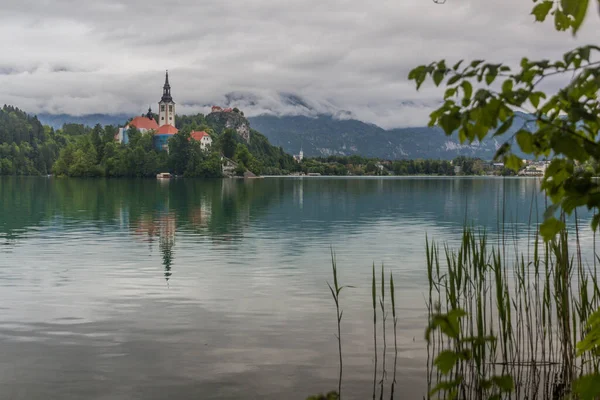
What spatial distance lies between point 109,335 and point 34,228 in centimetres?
2366

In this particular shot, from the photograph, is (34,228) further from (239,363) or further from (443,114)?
(443,114)

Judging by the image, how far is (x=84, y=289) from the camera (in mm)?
16375

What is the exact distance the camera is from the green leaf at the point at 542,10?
348 cm

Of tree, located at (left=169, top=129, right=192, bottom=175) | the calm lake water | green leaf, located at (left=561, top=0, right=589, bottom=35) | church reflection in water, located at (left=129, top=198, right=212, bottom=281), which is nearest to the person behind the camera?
green leaf, located at (left=561, top=0, right=589, bottom=35)

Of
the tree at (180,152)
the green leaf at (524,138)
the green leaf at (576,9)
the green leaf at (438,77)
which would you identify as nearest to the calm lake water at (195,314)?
the green leaf at (524,138)

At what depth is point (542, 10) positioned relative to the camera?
3.48 metres

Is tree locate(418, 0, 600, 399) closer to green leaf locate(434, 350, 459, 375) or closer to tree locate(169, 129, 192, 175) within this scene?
green leaf locate(434, 350, 459, 375)

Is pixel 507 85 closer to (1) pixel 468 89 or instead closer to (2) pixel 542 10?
(1) pixel 468 89

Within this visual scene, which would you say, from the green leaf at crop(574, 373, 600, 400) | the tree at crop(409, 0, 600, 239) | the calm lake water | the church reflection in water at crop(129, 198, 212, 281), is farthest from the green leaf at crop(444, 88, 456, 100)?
the church reflection in water at crop(129, 198, 212, 281)

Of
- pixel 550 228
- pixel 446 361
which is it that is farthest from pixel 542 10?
pixel 446 361

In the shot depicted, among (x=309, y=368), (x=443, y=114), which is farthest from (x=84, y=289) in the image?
(x=443, y=114)

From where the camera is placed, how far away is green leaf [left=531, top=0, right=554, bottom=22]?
137 inches

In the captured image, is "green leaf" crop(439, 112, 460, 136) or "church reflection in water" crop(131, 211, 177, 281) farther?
"church reflection in water" crop(131, 211, 177, 281)

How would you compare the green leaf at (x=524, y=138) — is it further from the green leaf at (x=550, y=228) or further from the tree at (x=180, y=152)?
the tree at (x=180, y=152)
